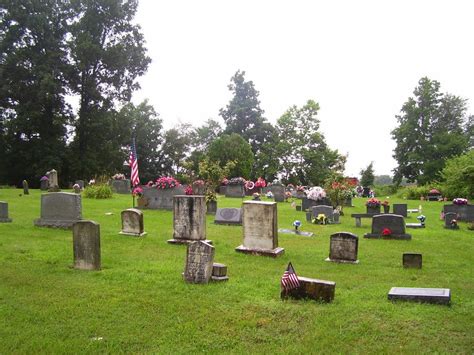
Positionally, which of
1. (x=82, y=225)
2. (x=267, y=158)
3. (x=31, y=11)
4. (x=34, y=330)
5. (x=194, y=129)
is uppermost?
(x=31, y=11)

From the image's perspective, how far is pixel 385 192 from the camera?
180ft

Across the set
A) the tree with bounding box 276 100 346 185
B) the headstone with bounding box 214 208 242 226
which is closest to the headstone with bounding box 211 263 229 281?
the headstone with bounding box 214 208 242 226

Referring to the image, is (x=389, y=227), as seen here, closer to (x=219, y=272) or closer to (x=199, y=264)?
(x=219, y=272)

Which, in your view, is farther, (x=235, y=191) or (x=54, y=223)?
(x=235, y=191)

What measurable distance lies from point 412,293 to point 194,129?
5456cm

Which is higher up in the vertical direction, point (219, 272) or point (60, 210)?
point (60, 210)

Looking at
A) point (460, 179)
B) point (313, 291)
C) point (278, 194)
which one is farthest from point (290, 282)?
point (460, 179)

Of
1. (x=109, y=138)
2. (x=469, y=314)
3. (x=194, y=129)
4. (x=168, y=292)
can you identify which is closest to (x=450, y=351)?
(x=469, y=314)

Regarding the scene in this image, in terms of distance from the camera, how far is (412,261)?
10.1m

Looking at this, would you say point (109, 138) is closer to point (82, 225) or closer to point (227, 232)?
point (227, 232)

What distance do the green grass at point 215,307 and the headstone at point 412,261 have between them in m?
0.24

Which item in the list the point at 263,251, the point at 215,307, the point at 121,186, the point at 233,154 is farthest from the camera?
the point at 233,154

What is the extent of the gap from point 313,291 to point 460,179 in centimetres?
2920

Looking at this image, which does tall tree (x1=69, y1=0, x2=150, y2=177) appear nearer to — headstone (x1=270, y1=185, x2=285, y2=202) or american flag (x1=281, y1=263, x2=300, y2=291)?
headstone (x1=270, y1=185, x2=285, y2=202)
